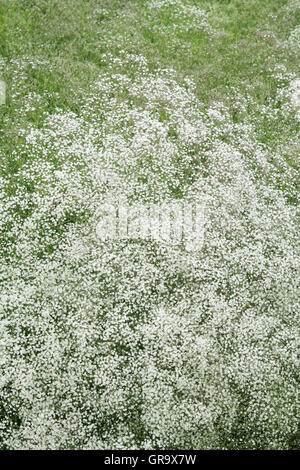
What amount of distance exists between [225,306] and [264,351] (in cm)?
130

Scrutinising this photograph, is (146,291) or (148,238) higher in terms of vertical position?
(148,238)

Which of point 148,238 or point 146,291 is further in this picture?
point 148,238

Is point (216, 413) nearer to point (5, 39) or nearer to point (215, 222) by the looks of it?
point (215, 222)

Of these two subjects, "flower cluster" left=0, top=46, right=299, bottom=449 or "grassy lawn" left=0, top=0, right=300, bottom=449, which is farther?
"grassy lawn" left=0, top=0, right=300, bottom=449

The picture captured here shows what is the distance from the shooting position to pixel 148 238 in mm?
11414

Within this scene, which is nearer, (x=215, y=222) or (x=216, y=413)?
(x=216, y=413)

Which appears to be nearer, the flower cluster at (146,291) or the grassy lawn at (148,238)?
the flower cluster at (146,291)

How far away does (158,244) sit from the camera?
11352 millimetres

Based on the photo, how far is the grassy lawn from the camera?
30.7ft

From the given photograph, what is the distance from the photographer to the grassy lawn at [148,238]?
9.34 meters

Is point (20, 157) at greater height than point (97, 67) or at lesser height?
lesser
